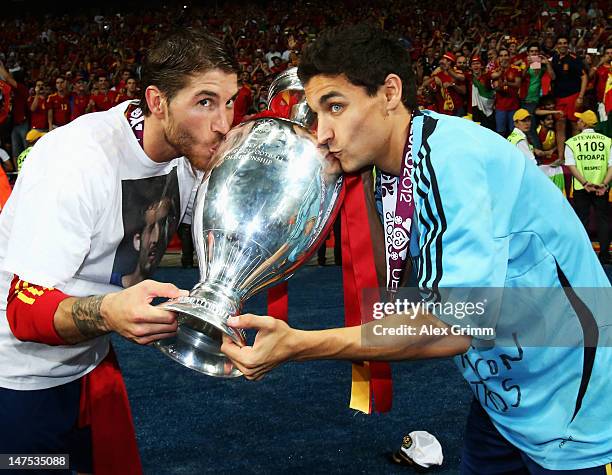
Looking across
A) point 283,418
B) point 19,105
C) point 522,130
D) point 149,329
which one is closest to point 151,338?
point 149,329

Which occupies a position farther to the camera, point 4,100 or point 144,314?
point 4,100

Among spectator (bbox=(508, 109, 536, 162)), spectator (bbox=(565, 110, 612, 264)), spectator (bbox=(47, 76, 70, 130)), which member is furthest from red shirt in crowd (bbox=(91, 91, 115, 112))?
spectator (bbox=(565, 110, 612, 264))

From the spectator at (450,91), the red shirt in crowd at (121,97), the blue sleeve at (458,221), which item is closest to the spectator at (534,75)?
the spectator at (450,91)

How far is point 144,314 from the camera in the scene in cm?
142

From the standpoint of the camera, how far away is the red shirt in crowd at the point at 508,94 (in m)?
10.2

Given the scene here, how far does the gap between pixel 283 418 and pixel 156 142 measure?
2200mm

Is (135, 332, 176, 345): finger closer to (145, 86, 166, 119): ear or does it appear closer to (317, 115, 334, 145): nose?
(317, 115, 334, 145): nose

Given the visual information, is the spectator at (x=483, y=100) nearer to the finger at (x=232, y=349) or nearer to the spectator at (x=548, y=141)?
the spectator at (x=548, y=141)

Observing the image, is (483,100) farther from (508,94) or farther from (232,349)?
(232,349)

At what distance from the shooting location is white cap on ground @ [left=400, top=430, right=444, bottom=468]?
313 centimetres

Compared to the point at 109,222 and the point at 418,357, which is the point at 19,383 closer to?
the point at 109,222

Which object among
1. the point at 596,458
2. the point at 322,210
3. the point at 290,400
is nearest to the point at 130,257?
the point at 322,210

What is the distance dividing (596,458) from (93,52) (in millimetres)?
19231

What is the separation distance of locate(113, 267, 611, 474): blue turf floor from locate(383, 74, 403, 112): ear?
6.55ft
